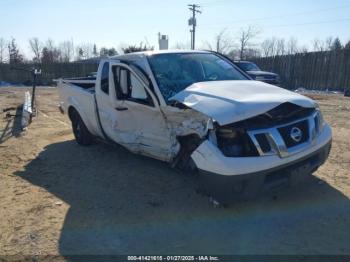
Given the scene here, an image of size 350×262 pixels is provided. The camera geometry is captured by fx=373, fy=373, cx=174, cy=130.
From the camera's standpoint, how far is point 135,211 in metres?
4.43

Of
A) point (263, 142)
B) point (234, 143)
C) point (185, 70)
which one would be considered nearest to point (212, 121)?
point (234, 143)

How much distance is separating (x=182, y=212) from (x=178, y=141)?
2.86 feet

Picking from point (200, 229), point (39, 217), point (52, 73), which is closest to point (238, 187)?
point (200, 229)

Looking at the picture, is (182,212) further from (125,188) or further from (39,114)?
(39,114)

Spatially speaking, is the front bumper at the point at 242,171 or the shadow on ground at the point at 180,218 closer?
the shadow on ground at the point at 180,218

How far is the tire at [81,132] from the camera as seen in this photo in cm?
766

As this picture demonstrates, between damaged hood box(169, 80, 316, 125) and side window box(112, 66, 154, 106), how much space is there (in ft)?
2.38

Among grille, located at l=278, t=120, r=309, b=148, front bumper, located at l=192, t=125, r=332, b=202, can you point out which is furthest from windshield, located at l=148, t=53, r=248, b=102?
grille, located at l=278, t=120, r=309, b=148

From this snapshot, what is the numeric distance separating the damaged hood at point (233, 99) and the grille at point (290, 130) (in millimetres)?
237

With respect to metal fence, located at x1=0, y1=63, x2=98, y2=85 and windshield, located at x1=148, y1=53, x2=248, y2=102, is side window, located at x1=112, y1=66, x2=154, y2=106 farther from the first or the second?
metal fence, located at x1=0, y1=63, x2=98, y2=85

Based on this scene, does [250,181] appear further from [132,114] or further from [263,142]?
[132,114]

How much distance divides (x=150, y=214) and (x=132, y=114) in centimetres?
176

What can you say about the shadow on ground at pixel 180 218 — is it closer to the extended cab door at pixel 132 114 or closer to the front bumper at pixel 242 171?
the front bumper at pixel 242 171

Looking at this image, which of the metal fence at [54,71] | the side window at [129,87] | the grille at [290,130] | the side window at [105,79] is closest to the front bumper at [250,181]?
the grille at [290,130]
